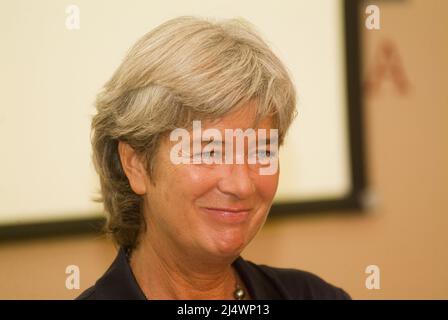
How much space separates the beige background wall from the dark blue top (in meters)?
0.30

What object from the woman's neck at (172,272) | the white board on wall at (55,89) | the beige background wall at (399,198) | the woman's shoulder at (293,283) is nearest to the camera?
the woman's neck at (172,272)

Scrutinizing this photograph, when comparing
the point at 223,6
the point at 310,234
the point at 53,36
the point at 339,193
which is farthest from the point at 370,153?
the point at 53,36

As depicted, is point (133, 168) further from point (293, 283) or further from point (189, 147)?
point (293, 283)

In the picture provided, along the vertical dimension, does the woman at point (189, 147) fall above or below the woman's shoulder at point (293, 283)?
above

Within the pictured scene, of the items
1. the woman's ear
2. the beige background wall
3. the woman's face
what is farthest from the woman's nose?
the beige background wall

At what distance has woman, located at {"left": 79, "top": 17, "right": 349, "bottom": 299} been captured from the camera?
918 mm

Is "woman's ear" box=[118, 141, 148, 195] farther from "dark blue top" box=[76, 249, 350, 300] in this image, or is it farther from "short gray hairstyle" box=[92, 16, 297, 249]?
"dark blue top" box=[76, 249, 350, 300]

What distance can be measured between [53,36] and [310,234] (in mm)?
836

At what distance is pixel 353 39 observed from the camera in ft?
4.91

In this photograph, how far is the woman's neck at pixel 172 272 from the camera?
3.40 ft

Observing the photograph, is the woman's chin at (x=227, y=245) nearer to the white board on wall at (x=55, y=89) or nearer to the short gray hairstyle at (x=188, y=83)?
→ the short gray hairstyle at (x=188, y=83)

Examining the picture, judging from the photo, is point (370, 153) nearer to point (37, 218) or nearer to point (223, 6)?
point (223, 6)

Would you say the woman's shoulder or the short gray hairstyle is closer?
the short gray hairstyle

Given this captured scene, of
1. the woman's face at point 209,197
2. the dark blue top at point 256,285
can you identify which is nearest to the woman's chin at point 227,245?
the woman's face at point 209,197
